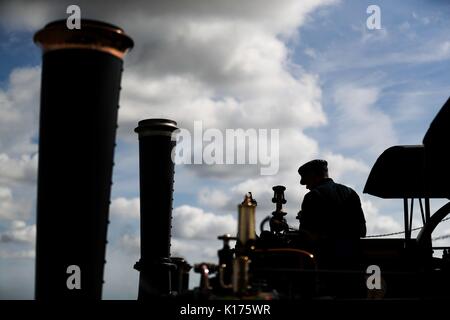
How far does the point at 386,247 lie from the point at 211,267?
3308mm

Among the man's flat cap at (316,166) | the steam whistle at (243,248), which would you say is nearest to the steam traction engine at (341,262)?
the steam whistle at (243,248)

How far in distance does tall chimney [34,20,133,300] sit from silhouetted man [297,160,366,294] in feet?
7.53

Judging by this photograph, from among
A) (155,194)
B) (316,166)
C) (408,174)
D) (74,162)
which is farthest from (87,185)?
(408,174)

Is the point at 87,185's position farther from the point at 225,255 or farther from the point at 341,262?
the point at 341,262

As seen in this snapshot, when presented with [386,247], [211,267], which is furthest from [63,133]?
[386,247]

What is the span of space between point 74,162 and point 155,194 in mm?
2562

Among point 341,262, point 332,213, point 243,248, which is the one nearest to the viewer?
point 243,248

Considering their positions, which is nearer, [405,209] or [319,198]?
[319,198]

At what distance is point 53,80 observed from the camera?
3424 mm

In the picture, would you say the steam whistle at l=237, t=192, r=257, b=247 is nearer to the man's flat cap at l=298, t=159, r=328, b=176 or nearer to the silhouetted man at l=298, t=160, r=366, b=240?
the silhouetted man at l=298, t=160, r=366, b=240

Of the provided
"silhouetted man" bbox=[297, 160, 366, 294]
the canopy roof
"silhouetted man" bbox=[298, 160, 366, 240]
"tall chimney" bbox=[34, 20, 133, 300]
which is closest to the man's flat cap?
"silhouetted man" bbox=[297, 160, 366, 294]

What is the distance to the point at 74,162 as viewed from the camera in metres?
3.33
